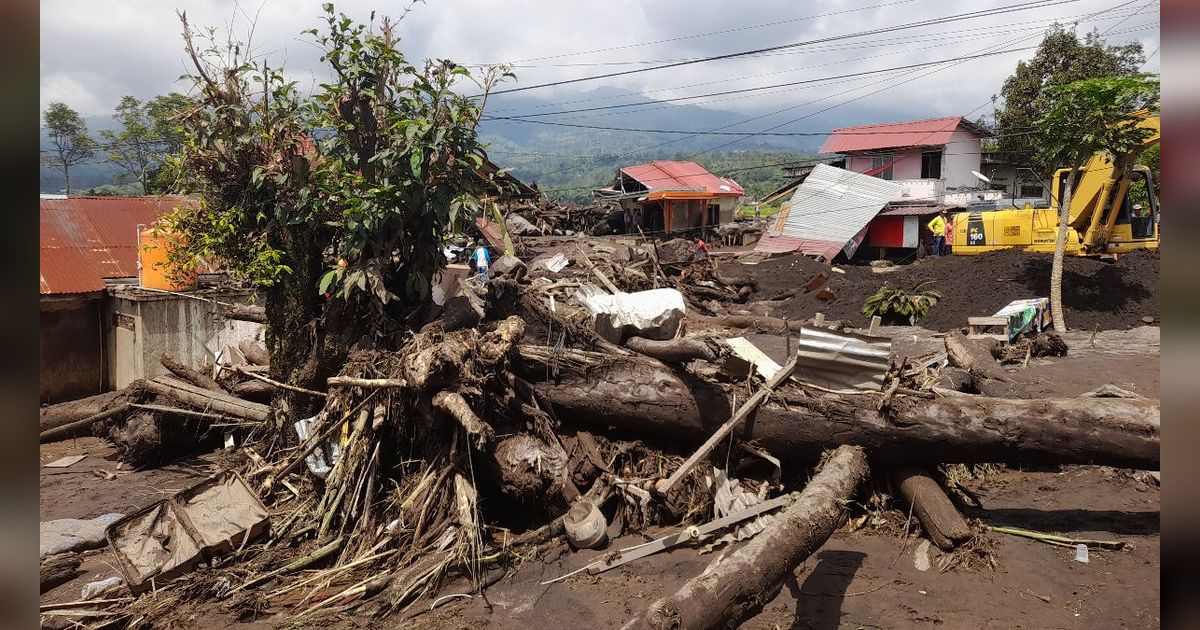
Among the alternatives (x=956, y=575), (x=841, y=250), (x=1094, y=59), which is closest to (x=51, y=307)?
(x=956, y=575)

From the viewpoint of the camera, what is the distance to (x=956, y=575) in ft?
18.0

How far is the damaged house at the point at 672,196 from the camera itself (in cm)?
3531

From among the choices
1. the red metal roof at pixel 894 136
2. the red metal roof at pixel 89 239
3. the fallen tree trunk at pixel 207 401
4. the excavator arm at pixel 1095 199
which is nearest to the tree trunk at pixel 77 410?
the fallen tree trunk at pixel 207 401

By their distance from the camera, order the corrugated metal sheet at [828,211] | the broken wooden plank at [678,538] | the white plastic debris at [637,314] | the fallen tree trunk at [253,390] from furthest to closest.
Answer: the corrugated metal sheet at [828,211]
the fallen tree trunk at [253,390]
the white plastic debris at [637,314]
the broken wooden plank at [678,538]

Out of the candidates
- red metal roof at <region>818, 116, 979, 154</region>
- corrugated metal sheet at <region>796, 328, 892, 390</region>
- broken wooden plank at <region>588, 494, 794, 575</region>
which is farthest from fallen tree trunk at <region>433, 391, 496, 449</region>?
red metal roof at <region>818, 116, 979, 154</region>

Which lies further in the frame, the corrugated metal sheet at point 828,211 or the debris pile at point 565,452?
the corrugated metal sheet at point 828,211

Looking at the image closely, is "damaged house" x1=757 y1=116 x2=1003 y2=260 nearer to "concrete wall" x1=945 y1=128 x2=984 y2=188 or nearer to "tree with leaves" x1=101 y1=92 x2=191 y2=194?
"concrete wall" x1=945 y1=128 x2=984 y2=188

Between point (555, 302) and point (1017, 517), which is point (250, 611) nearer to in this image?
point (555, 302)

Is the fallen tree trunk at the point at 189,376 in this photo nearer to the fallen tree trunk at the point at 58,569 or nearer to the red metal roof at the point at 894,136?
the fallen tree trunk at the point at 58,569

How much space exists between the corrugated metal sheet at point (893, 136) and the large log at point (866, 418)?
1272 inches

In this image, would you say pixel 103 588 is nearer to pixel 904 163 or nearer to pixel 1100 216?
pixel 1100 216

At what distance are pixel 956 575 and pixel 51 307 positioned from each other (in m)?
15.3

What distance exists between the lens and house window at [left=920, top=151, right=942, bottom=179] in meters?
35.2

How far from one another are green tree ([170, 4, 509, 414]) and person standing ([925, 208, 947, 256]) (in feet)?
73.5
